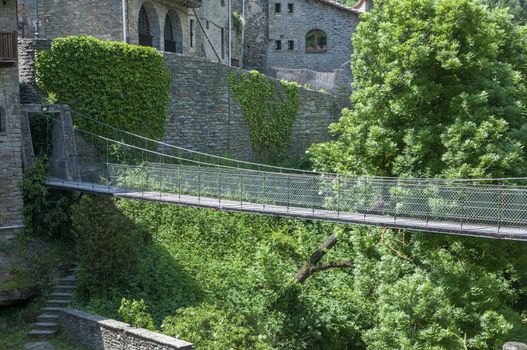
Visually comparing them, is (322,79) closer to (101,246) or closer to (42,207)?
(42,207)

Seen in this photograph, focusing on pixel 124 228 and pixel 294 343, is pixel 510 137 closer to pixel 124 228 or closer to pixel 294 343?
pixel 294 343

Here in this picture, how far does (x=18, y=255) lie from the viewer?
17234 millimetres

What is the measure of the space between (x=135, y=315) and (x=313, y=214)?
4180 millimetres

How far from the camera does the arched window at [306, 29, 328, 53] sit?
120 feet

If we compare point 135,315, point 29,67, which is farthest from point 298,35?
point 135,315

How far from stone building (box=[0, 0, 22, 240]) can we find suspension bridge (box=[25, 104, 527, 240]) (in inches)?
39.1

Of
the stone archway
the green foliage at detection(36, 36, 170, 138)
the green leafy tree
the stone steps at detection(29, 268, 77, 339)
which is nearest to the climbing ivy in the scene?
the stone archway

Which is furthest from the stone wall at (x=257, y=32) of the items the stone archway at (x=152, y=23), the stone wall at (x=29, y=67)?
the stone wall at (x=29, y=67)

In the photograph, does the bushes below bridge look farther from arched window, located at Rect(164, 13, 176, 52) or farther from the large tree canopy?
arched window, located at Rect(164, 13, 176, 52)

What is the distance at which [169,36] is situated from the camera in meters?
28.1

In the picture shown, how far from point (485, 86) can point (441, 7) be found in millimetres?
1766

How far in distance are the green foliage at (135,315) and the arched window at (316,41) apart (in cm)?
2409

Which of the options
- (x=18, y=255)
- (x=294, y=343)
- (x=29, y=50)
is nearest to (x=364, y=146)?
(x=294, y=343)

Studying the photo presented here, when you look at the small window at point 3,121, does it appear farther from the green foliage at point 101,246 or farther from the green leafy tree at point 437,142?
the green leafy tree at point 437,142
